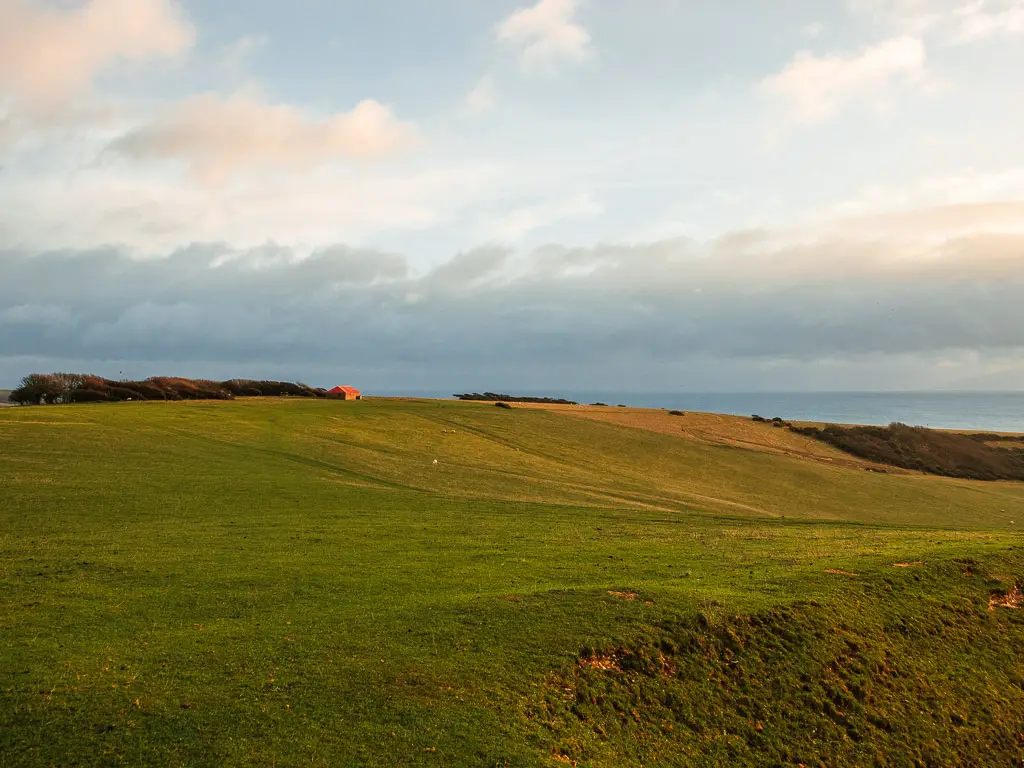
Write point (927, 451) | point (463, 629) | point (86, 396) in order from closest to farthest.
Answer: point (463, 629), point (86, 396), point (927, 451)

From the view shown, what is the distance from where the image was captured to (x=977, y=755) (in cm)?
1141

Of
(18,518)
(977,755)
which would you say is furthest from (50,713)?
(977,755)

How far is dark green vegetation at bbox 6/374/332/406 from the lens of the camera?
5194cm

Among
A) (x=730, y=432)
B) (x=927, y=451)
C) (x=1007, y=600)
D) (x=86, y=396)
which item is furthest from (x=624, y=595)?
(x=927, y=451)

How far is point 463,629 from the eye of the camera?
11.4 m

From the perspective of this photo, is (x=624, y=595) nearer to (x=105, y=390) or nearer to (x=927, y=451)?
(x=105, y=390)

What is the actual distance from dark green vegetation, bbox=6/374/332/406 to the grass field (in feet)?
97.9

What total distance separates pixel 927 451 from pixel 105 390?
79603 millimetres

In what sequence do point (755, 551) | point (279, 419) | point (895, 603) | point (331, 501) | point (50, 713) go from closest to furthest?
point (50, 713) < point (895, 603) < point (755, 551) < point (331, 501) < point (279, 419)

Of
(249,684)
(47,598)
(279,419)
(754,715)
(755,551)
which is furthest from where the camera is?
(279,419)

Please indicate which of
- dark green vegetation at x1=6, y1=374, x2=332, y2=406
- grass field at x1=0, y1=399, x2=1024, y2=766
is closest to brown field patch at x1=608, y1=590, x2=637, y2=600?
grass field at x1=0, y1=399, x2=1024, y2=766

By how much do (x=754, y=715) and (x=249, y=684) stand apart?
824 cm

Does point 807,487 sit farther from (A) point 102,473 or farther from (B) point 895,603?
(A) point 102,473

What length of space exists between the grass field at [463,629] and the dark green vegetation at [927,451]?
4005 centimetres
